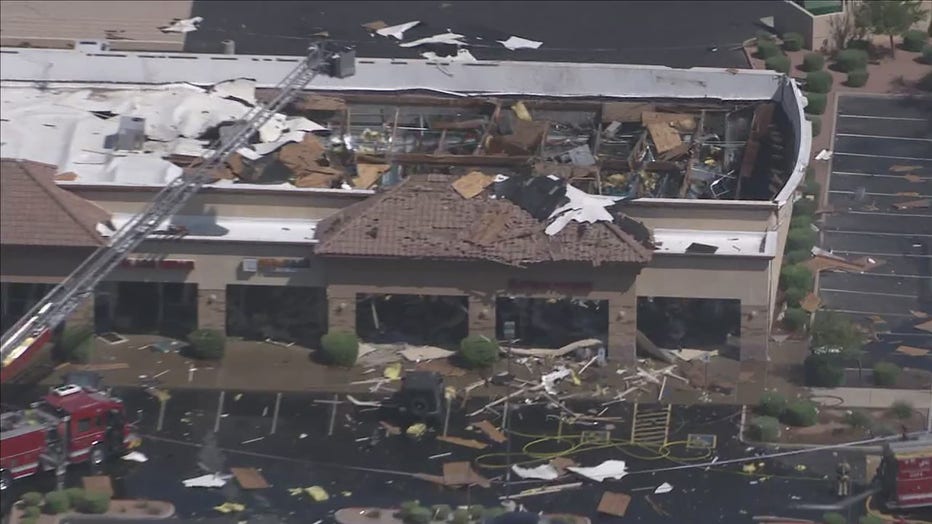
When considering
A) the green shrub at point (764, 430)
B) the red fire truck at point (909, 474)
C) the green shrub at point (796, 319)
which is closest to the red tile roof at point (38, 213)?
the green shrub at point (764, 430)

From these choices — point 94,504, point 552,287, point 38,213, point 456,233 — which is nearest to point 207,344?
point 38,213

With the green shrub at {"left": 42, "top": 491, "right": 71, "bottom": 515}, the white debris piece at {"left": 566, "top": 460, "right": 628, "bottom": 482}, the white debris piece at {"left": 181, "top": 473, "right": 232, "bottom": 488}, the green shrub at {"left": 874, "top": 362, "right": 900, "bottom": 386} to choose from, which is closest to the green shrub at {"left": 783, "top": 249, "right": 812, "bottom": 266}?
the green shrub at {"left": 874, "top": 362, "right": 900, "bottom": 386}

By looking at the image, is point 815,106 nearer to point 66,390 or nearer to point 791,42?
point 791,42

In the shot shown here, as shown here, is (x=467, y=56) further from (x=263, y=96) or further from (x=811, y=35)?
(x=811, y=35)

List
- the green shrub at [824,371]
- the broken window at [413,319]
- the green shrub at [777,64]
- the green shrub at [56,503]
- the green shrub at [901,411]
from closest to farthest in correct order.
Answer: the green shrub at [56,503] < the green shrub at [901,411] < the green shrub at [824,371] < the broken window at [413,319] < the green shrub at [777,64]

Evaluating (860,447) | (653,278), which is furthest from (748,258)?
(860,447)

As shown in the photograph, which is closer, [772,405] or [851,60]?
[772,405]

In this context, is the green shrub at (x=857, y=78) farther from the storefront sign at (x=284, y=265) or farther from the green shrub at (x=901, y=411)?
the storefront sign at (x=284, y=265)
